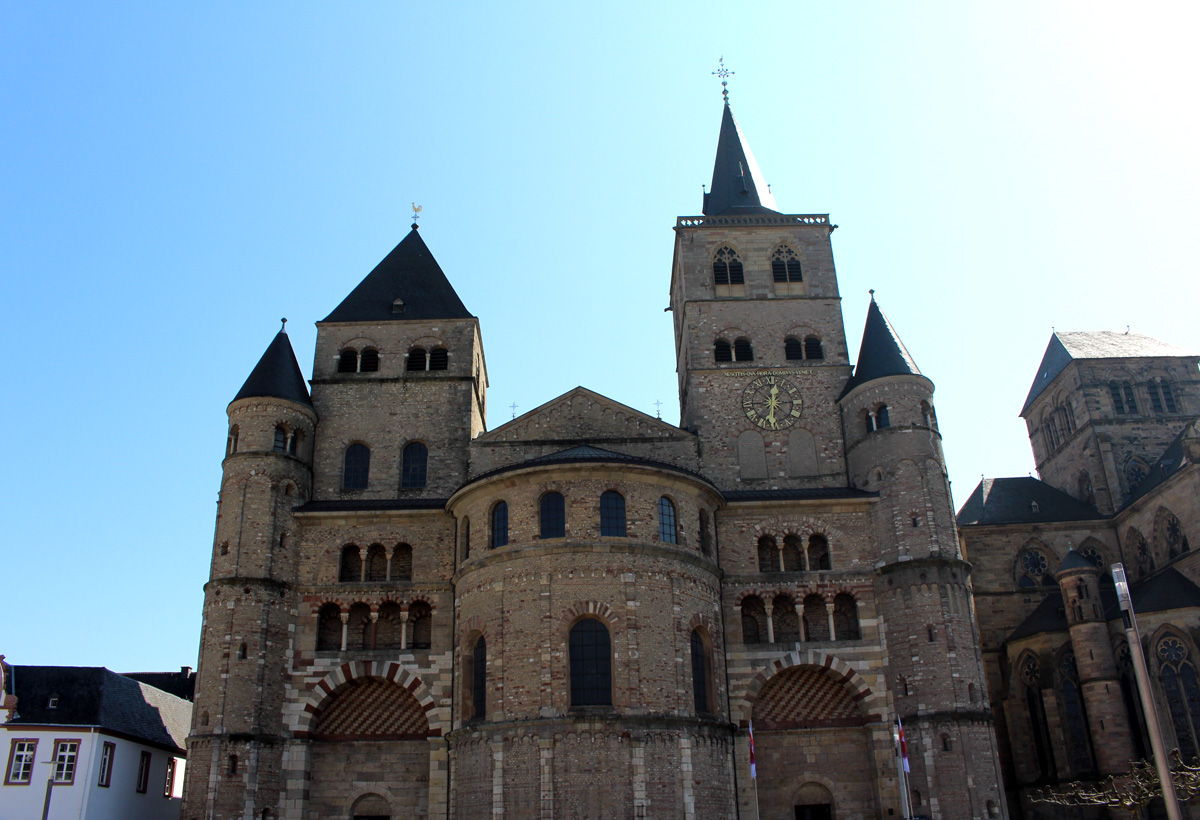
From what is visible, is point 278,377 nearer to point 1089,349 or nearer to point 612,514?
point 612,514

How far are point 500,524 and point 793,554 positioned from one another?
10519 mm

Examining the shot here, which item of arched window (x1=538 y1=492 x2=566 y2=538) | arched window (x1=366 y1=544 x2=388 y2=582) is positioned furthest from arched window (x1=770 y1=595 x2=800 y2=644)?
arched window (x1=366 y1=544 x2=388 y2=582)

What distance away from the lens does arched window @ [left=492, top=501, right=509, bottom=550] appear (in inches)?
1231

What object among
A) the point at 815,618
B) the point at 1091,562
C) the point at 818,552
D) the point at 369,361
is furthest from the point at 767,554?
the point at 1091,562

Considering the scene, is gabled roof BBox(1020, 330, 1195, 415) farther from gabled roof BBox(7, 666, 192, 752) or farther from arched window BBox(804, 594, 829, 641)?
gabled roof BBox(7, 666, 192, 752)

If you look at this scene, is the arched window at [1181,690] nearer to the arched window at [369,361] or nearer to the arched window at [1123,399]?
the arched window at [1123,399]

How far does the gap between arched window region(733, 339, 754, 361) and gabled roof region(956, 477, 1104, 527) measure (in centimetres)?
1403

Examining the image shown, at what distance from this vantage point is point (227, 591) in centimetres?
3231

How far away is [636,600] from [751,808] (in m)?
7.77

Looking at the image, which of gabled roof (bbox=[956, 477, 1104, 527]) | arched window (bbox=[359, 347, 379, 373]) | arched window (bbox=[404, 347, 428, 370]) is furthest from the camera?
gabled roof (bbox=[956, 477, 1104, 527])

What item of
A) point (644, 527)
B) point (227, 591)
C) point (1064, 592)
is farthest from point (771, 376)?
point (227, 591)

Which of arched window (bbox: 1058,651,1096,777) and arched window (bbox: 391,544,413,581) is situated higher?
arched window (bbox: 391,544,413,581)

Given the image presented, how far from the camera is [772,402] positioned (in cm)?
3831

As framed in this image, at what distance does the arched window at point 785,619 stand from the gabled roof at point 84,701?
23.8m
